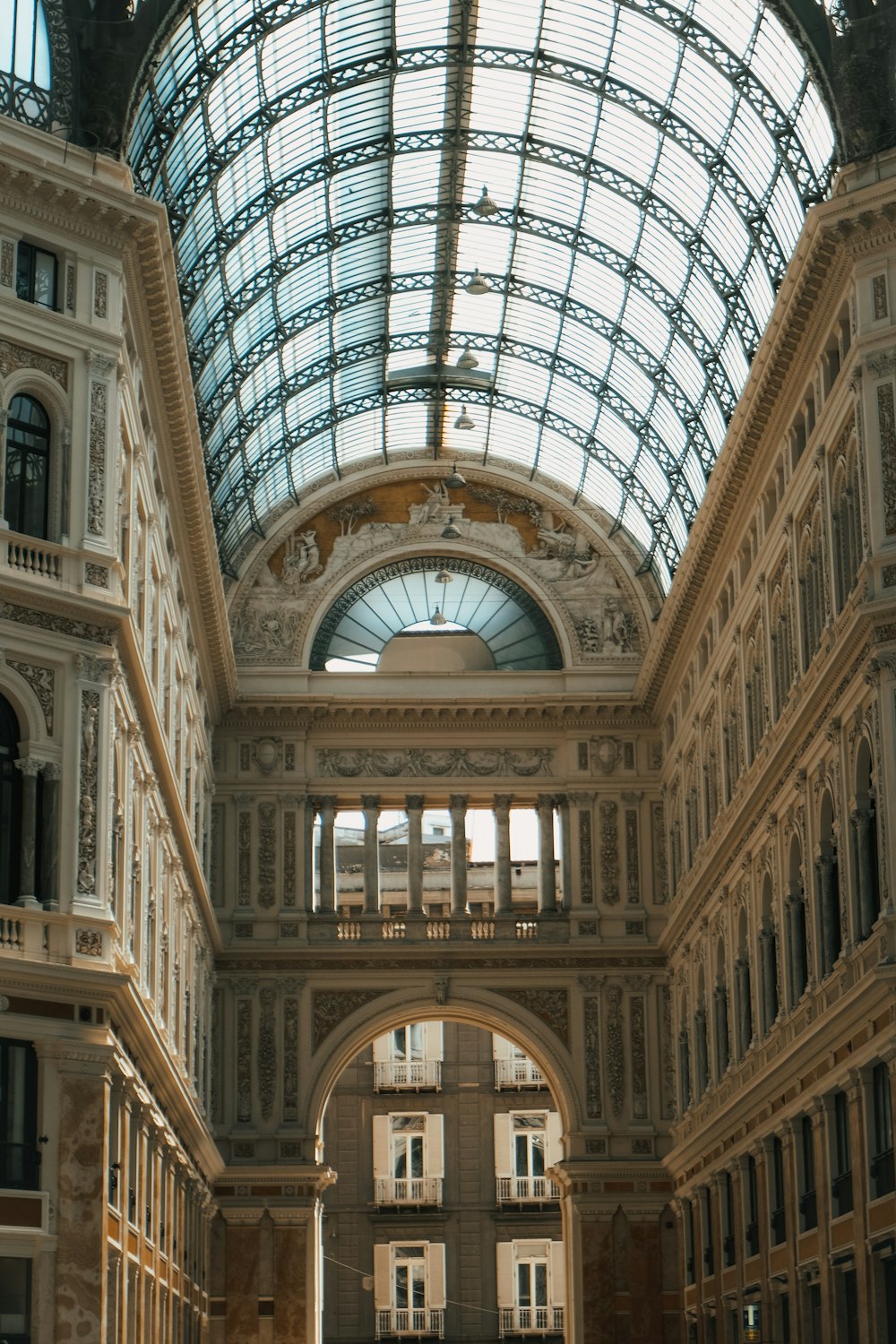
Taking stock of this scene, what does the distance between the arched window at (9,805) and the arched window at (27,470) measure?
10.0 ft

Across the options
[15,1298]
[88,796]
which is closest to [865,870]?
[88,796]

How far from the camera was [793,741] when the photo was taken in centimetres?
4147

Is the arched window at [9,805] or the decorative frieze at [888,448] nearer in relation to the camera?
the arched window at [9,805]

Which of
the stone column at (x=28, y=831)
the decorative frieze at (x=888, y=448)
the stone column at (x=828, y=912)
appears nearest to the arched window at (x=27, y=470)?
the stone column at (x=28, y=831)

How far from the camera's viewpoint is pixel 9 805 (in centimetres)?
3319

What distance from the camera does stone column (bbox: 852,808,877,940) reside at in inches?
1401

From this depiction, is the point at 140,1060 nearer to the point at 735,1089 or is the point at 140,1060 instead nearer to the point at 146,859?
the point at 146,859

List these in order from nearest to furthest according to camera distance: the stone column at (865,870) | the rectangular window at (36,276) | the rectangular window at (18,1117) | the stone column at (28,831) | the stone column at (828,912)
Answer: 1. the rectangular window at (18,1117)
2. the stone column at (28,831)
3. the rectangular window at (36,276)
4. the stone column at (865,870)
5. the stone column at (828,912)

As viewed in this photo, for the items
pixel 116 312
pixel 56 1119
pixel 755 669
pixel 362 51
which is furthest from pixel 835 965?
pixel 362 51

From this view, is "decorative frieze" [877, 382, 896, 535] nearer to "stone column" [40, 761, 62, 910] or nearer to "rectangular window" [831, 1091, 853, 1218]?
"rectangular window" [831, 1091, 853, 1218]

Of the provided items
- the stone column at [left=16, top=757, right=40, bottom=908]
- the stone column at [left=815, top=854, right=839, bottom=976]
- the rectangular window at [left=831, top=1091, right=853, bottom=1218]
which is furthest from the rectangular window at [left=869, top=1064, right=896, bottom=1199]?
the stone column at [left=16, top=757, right=40, bottom=908]

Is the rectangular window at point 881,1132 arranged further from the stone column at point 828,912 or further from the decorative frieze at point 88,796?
the decorative frieze at point 88,796

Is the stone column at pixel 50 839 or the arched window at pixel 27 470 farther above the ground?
the arched window at pixel 27 470

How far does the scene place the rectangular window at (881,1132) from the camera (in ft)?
112
